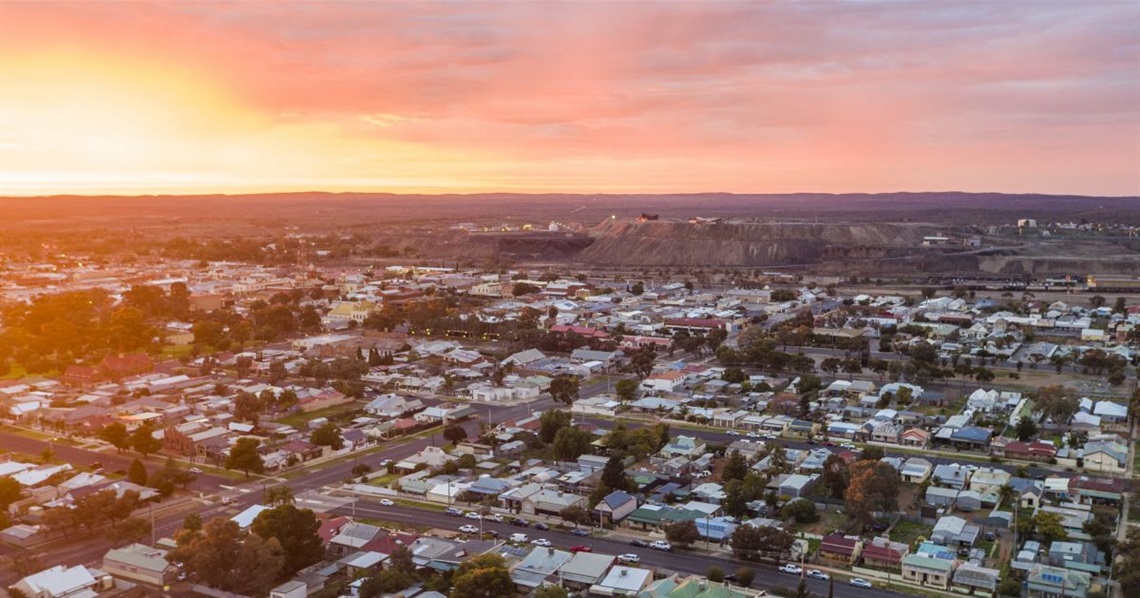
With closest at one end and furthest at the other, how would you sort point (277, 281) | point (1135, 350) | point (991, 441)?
1. point (991, 441)
2. point (1135, 350)
3. point (277, 281)

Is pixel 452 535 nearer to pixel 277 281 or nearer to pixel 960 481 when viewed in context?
pixel 960 481

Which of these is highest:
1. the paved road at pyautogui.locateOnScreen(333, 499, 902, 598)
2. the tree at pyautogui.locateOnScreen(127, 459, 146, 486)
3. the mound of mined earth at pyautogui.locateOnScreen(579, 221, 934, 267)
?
the mound of mined earth at pyautogui.locateOnScreen(579, 221, 934, 267)

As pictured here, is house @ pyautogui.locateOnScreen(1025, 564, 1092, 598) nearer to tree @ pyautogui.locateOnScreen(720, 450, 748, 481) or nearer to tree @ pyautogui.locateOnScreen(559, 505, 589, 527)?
tree @ pyautogui.locateOnScreen(720, 450, 748, 481)

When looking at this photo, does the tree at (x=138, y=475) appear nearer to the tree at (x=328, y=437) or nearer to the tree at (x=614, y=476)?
the tree at (x=328, y=437)

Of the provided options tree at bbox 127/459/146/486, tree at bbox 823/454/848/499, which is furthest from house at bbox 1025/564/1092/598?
tree at bbox 127/459/146/486

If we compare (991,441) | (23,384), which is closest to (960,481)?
(991,441)

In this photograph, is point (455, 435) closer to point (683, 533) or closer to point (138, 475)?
point (138, 475)
